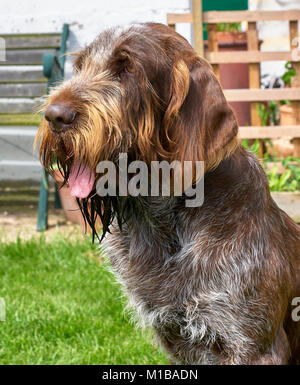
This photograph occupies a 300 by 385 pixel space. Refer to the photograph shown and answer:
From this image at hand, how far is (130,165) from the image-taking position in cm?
247

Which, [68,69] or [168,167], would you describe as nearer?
[168,167]

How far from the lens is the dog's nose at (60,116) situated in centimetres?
227

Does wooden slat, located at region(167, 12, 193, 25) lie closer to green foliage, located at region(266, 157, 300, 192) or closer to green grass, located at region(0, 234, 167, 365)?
green foliage, located at region(266, 157, 300, 192)

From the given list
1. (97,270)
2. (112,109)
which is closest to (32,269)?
(97,270)

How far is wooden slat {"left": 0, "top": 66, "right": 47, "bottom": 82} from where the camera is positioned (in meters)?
6.95

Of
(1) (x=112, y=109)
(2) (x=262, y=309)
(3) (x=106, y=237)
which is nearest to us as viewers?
(1) (x=112, y=109)

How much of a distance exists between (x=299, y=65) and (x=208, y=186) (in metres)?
3.78

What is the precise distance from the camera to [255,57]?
6.00 m

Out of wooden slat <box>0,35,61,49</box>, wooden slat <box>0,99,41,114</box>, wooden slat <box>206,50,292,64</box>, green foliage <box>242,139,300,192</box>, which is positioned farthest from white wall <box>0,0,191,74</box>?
green foliage <box>242,139,300,192</box>

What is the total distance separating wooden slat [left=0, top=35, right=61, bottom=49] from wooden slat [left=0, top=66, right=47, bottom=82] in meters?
0.25

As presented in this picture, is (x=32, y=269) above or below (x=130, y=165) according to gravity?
below

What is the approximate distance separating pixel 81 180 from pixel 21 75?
4837 mm

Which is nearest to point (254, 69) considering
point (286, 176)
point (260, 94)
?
point (260, 94)

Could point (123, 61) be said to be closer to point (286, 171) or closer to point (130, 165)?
point (130, 165)
